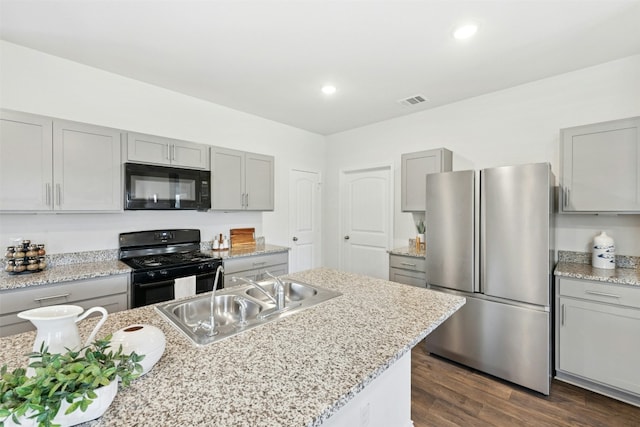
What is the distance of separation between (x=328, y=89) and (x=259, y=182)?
1.40 metres

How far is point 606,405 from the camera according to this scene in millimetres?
2111

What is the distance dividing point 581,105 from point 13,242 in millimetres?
5069

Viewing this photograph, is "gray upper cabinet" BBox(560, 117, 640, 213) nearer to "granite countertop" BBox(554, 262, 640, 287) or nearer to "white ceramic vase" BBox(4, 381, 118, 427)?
"granite countertop" BBox(554, 262, 640, 287)

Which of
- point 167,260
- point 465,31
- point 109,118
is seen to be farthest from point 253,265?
point 465,31

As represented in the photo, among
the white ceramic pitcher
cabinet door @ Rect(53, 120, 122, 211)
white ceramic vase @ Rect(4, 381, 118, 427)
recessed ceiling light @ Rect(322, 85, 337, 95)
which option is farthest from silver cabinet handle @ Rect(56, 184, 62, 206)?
recessed ceiling light @ Rect(322, 85, 337, 95)

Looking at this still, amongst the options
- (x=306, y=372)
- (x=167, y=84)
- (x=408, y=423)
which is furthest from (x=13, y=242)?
(x=408, y=423)

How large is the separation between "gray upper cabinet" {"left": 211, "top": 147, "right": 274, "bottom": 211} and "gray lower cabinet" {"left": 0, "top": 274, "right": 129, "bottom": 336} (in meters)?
1.22

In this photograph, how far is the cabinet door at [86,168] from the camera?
232 cm

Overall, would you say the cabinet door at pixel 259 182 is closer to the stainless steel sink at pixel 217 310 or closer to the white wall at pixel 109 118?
the white wall at pixel 109 118

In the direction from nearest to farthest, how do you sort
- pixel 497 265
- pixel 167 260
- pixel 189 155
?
1. pixel 497 265
2. pixel 167 260
3. pixel 189 155

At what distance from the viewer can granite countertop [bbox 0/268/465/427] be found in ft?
2.50

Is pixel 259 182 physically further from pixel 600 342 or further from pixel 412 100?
pixel 600 342

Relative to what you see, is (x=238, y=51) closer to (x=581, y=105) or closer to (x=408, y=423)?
(x=408, y=423)

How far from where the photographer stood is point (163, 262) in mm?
2691
